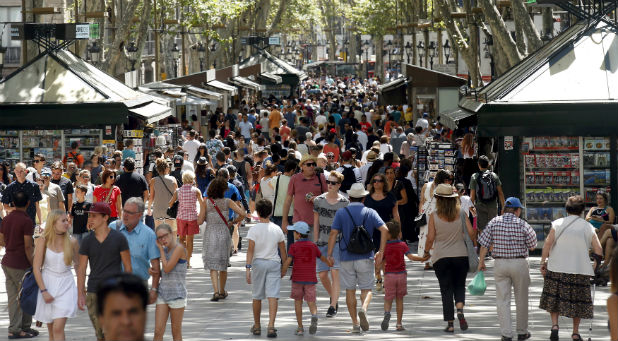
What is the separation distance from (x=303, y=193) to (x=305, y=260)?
9.12 feet

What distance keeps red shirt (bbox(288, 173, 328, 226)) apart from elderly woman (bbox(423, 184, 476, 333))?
278cm

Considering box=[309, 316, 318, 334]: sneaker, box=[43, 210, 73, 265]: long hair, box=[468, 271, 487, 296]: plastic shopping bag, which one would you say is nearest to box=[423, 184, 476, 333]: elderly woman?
box=[468, 271, 487, 296]: plastic shopping bag

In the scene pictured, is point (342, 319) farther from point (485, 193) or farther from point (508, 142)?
point (508, 142)

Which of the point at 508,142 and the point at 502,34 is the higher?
Answer: the point at 502,34

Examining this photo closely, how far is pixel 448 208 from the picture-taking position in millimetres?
11055

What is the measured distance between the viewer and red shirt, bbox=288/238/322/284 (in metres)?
10.8

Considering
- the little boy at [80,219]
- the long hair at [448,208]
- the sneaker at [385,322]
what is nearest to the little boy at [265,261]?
the sneaker at [385,322]

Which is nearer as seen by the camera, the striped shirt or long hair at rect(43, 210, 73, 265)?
long hair at rect(43, 210, 73, 265)

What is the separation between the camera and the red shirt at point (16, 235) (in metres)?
10.5

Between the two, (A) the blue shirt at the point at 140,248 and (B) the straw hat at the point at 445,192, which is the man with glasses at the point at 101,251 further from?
(B) the straw hat at the point at 445,192

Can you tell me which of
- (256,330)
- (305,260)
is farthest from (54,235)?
(305,260)

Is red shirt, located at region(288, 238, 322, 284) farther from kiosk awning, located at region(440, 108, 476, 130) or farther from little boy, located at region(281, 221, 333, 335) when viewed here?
kiosk awning, located at region(440, 108, 476, 130)

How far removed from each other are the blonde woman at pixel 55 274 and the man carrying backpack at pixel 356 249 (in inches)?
107

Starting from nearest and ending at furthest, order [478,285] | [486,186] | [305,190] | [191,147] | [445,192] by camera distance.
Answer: [478,285] < [445,192] < [305,190] < [486,186] < [191,147]
